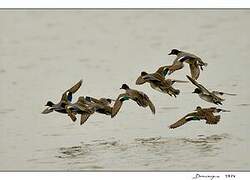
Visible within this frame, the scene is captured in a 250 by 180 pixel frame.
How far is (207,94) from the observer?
2035 millimetres

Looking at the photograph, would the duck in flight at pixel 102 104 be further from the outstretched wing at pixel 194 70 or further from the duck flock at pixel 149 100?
the outstretched wing at pixel 194 70

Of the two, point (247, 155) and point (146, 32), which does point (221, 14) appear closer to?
point (146, 32)

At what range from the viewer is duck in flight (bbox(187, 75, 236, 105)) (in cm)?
203

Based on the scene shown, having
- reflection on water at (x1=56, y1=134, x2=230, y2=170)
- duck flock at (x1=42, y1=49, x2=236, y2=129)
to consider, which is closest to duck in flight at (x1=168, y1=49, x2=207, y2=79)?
duck flock at (x1=42, y1=49, x2=236, y2=129)

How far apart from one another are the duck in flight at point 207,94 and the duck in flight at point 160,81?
0.25ft

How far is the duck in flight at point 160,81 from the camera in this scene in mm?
2031

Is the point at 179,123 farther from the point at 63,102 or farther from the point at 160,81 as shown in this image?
the point at 63,102

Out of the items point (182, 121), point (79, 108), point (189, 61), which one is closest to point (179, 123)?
point (182, 121)

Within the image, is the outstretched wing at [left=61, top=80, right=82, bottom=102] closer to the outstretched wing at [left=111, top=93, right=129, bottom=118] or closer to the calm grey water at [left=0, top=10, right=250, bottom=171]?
the calm grey water at [left=0, top=10, right=250, bottom=171]

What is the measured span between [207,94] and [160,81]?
193 millimetres

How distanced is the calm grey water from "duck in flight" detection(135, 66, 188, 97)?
0.02 meters

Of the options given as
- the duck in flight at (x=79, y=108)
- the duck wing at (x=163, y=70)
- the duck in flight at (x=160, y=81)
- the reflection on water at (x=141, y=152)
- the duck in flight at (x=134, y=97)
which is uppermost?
the duck wing at (x=163, y=70)

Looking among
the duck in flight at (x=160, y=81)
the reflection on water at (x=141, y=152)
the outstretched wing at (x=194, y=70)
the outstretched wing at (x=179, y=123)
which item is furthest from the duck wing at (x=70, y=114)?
the outstretched wing at (x=194, y=70)

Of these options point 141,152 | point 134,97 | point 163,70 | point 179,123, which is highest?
point 163,70
